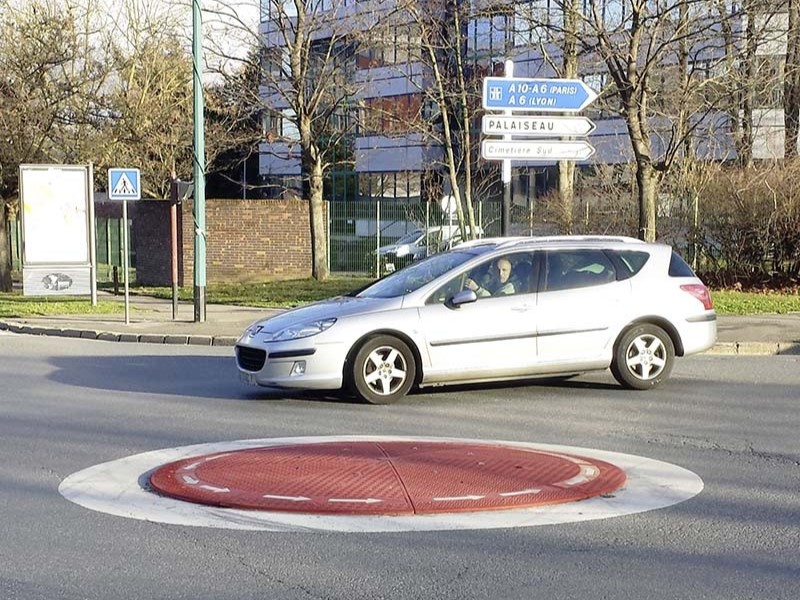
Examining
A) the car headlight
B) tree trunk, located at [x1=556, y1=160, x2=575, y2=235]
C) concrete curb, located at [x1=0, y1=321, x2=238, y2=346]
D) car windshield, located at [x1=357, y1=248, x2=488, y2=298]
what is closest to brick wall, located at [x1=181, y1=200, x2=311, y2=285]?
tree trunk, located at [x1=556, y1=160, x2=575, y2=235]

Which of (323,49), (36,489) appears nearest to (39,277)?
(323,49)

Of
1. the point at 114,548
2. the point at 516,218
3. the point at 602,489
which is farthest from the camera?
the point at 516,218

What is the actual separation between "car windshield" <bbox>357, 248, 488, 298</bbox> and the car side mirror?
0.37m

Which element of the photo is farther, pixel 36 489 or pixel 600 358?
pixel 600 358

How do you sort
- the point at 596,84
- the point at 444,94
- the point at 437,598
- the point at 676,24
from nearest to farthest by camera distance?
the point at 437,598, the point at 676,24, the point at 444,94, the point at 596,84

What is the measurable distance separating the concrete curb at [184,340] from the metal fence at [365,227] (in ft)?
40.2

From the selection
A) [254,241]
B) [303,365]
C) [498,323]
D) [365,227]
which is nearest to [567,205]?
[365,227]

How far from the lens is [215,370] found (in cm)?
1302

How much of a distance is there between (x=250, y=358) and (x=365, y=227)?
64.7 ft

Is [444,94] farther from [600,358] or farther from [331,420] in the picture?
[331,420]

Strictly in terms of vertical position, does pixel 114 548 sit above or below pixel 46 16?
below

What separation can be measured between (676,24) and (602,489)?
1612 cm

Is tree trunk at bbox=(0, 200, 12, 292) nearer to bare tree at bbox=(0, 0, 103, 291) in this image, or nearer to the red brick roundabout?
bare tree at bbox=(0, 0, 103, 291)

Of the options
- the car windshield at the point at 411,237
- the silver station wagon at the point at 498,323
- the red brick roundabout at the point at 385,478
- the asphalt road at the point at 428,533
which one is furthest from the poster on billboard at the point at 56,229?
the red brick roundabout at the point at 385,478
